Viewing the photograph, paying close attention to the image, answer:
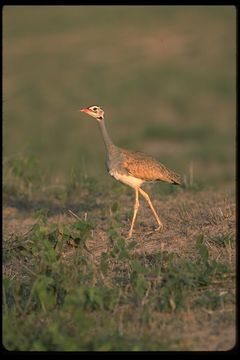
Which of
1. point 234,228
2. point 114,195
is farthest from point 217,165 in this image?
point 234,228

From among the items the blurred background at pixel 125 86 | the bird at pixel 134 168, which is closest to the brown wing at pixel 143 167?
the bird at pixel 134 168

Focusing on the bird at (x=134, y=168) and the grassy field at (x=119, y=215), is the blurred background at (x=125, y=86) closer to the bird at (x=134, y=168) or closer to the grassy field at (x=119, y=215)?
the grassy field at (x=119, y=215)

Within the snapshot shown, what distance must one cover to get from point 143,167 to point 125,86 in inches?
580

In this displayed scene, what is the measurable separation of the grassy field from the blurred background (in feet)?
0.21

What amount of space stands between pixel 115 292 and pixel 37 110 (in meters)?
15.6

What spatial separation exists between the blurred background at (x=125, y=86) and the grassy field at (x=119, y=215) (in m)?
0.06

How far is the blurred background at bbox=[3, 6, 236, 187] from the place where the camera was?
55.5 ft

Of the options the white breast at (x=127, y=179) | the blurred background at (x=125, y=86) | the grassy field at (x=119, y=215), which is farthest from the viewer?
the blurred background at (x=125, y=86)

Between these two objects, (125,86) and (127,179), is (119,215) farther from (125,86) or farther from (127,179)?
(125,86)

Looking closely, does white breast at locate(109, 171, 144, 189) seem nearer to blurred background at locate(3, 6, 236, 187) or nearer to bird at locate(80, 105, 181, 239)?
bird at locate(80, 105, 181, 239)

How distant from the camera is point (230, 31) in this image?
85.9 feet

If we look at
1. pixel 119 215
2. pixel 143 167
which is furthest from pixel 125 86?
pixel 143 167

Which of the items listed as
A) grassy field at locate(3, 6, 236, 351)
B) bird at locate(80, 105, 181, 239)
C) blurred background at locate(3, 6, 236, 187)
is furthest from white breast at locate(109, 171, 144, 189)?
blurred background at locate(3, 6, 236, 187)

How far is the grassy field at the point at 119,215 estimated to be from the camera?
4953 millimetres
